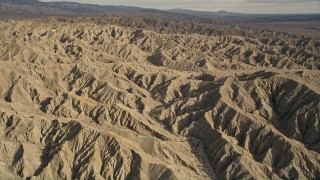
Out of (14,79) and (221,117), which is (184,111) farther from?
(14,79)

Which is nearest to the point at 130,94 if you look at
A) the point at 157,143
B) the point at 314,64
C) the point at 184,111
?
the point at 184,111

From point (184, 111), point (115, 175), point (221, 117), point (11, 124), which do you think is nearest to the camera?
point (115, 175)

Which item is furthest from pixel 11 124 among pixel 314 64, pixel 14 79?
pixel 314 64

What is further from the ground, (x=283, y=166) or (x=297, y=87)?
(x=297, y=87)

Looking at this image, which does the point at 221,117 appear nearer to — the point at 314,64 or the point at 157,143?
the point at 157,143

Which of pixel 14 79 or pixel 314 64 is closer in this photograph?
pixel 14 79

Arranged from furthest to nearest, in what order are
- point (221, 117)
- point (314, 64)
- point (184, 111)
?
1. point (314, 64)
2. point (184, 111)
3. point (221, 117)
